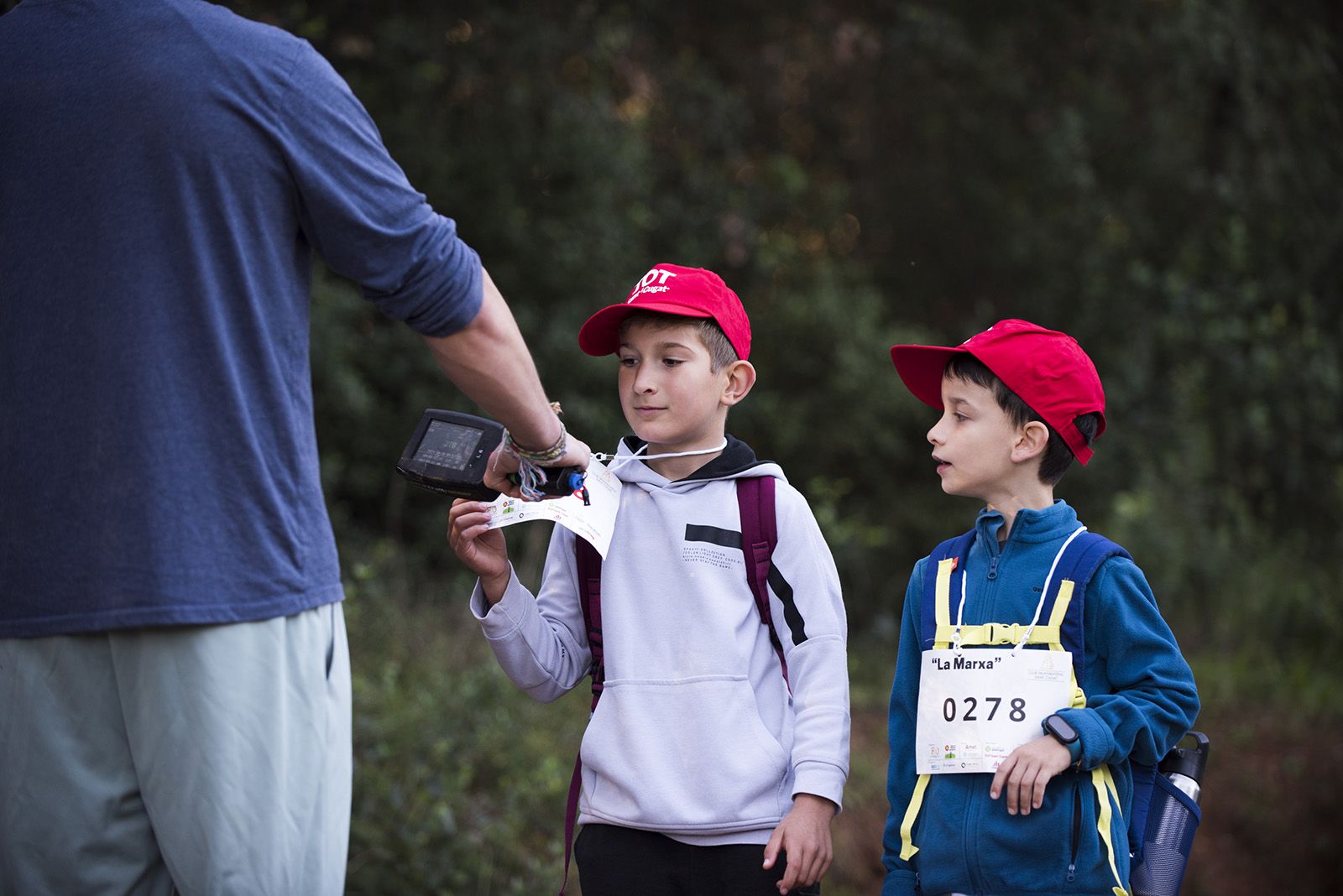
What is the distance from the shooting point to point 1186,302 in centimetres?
905

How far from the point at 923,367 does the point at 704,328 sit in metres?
0.55

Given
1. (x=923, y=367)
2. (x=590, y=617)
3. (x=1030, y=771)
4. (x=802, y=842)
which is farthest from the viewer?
(x=923, y=367)

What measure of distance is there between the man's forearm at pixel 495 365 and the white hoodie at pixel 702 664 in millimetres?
482

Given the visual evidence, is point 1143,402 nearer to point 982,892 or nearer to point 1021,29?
point 1021,29

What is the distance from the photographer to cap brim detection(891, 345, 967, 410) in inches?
123

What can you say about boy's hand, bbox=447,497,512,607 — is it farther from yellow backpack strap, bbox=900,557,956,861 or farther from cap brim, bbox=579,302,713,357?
yellow backpack strap, bbox=900,557,956,861

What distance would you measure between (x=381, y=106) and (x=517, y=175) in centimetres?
102

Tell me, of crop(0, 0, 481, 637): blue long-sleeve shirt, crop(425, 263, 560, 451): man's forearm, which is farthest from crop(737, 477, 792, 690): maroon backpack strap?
crop(0, 0, 481, 637): blue long-sleeve shirt

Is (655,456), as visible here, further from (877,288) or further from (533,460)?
(877,288)

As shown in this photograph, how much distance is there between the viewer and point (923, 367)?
126 inches

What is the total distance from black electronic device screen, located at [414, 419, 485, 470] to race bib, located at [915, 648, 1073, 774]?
108cm

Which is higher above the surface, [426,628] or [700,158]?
[700,158]

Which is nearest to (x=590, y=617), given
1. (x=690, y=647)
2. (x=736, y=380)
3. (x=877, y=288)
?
(x=690, y=647)

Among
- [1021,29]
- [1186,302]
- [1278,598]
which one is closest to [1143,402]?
[1186,302]
